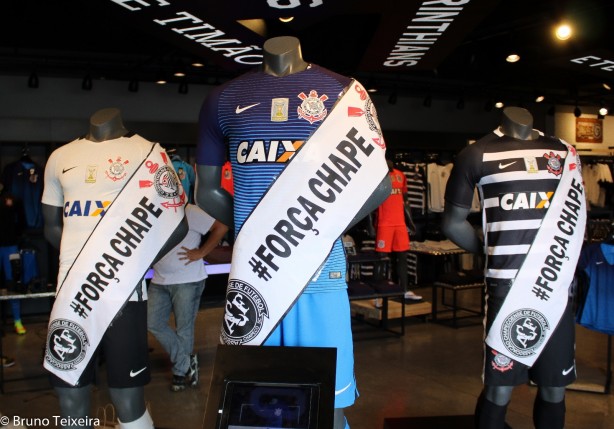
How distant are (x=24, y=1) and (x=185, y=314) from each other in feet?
12.5

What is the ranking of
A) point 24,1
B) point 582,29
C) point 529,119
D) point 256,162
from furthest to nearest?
point 582,29 → point 24,1 → point 529,119 → point 256,162

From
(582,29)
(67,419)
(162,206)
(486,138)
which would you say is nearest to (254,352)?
(162,206)

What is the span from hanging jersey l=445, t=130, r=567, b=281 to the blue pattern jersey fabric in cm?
100

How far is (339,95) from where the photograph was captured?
1.74 meters

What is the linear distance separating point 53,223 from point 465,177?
1.69m

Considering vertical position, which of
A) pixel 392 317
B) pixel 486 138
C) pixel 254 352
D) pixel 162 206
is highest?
pixel 486 138

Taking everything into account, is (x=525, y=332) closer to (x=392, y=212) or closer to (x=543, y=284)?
(x=543, y=284)

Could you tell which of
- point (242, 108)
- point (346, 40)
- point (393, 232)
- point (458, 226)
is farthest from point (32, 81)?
point (242, 108)

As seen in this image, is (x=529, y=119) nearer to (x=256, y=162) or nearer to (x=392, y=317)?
(x=256, y=162)

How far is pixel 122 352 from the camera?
7.89ft

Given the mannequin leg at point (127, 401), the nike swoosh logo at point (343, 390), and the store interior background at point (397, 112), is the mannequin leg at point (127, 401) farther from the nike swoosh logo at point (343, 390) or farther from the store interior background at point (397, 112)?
the store interior background at point (397, 112)

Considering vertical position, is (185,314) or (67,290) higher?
(67,290)

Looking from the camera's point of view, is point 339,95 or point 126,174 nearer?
point 339,95

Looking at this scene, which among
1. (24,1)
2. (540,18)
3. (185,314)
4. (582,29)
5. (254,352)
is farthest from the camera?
(540,18)
